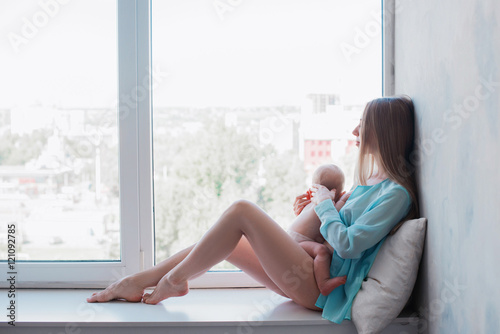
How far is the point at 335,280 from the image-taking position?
5.57 ft

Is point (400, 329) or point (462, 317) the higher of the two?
point (462, 317)

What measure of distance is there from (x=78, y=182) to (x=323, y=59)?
122cm

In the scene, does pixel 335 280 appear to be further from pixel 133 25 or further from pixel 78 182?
pixel 133 25

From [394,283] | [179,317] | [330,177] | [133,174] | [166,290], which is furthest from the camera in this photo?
[133,174]

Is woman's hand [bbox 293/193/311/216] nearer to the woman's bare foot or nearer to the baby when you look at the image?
the baby

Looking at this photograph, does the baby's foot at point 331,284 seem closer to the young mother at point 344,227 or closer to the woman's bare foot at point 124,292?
the young mother at point 344,227

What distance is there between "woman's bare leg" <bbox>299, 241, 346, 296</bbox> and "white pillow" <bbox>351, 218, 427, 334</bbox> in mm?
110

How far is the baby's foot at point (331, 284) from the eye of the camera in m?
1.69

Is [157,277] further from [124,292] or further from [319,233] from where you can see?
[319,233]

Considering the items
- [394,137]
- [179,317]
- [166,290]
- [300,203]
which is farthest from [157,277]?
[394,137]

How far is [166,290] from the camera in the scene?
72.0 inches

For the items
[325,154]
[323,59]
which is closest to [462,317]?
[325,154]

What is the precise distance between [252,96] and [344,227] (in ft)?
2.51

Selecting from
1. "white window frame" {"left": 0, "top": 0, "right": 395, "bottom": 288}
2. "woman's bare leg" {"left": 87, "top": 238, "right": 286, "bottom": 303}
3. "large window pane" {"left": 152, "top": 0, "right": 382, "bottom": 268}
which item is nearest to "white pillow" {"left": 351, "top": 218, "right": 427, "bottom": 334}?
"woman's bare leg" {"left": 87, "top": 238, "right": 286, "bottom": 303}
